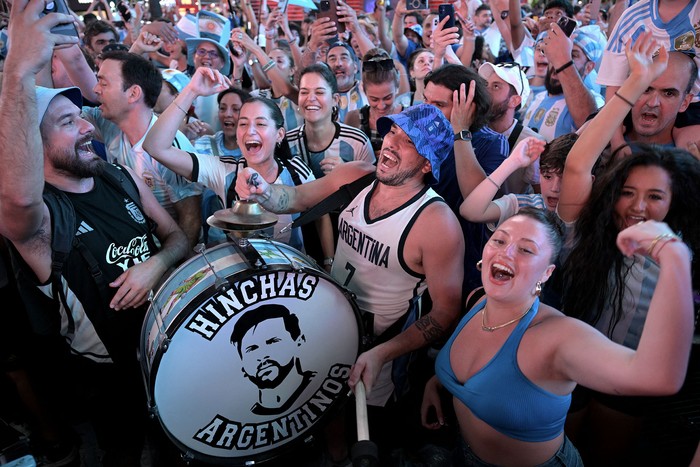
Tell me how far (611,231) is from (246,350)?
5.91 ft

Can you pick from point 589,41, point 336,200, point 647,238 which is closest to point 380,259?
point 336,200

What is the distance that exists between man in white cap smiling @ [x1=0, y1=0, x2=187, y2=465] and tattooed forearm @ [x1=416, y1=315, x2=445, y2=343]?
4.66 feet

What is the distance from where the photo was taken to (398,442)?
321cm

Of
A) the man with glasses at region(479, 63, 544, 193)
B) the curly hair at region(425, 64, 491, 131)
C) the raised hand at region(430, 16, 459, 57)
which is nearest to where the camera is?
the curly hair at region(425, 64, 491, 131)

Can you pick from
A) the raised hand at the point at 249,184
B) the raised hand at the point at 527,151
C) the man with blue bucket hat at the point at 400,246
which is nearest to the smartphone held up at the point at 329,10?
the man with blue bucket hat at the point at 400,246

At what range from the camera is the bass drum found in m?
2.14

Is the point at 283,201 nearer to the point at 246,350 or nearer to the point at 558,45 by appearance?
the point at 246,350

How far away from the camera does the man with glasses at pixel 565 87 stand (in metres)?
3.56

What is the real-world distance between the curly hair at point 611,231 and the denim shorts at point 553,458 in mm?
652

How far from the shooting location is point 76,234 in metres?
2.48

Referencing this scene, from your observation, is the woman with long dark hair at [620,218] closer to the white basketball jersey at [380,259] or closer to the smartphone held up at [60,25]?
the white basketball jersey at [380,259]

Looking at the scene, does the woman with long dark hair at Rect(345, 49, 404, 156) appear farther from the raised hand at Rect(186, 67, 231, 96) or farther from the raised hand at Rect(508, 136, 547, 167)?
the raised hand at Rect(508, 136, 547, 167)

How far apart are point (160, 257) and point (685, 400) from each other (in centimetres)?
276

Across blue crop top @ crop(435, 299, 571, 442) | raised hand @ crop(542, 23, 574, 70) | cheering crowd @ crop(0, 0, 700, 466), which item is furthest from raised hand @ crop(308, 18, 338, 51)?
blue crop top @ crop(435, 299, 571, 442)
